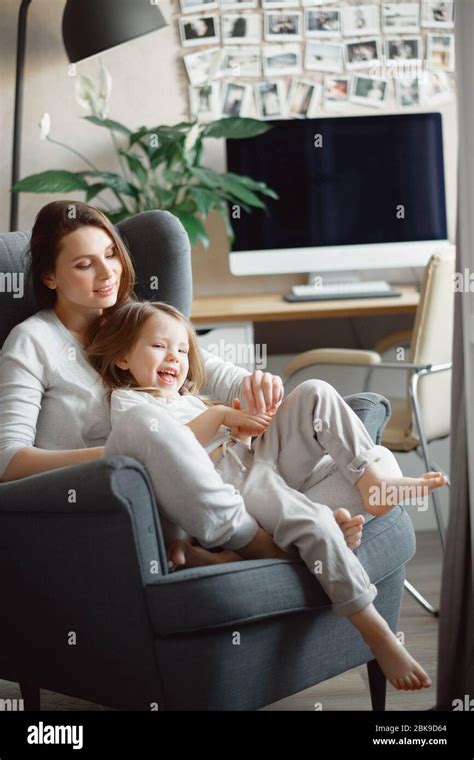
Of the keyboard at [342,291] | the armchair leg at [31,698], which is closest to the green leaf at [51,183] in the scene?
the keyboard at [342,291]

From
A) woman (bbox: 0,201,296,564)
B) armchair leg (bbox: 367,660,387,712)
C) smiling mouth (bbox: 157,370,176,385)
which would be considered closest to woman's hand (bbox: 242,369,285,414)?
woman (bbox: 0,201,296,564)

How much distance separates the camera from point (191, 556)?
1.69 metres

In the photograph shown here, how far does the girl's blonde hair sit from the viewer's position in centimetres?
191

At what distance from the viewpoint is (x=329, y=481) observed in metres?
1.82

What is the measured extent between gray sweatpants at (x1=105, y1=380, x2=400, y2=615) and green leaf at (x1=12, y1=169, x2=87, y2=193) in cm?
135

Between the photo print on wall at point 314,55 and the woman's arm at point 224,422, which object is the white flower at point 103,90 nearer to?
the photo print on wall at point 314,55

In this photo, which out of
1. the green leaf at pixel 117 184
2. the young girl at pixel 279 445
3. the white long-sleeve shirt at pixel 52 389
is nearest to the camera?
the young girl at pixel 279 445

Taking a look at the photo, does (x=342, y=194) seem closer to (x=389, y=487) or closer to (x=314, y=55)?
(x=314, y=55)

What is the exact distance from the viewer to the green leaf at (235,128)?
298cm

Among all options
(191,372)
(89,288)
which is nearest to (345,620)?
(191,372)

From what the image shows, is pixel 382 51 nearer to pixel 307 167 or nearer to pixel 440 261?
pixel 307 167

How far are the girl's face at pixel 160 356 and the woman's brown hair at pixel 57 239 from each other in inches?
6.5

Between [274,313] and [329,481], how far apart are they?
111 centimetres

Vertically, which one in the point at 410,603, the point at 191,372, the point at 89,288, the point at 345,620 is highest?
the point at 89,288
